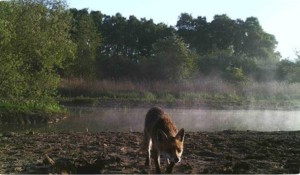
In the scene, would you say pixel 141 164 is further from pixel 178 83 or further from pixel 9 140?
pixel 178 83

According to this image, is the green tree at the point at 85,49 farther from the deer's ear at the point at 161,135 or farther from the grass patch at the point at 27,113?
the deer's ear at the point at 161,135

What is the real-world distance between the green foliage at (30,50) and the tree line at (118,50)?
0.04 m

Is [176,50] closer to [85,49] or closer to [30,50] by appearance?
[85,49]

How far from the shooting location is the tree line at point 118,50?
21.5 metres

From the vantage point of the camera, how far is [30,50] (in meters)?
21.9

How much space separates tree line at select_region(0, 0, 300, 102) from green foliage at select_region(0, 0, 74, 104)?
1.6 inches

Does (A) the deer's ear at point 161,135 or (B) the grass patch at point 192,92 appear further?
(B) the grass patch at point 192,92

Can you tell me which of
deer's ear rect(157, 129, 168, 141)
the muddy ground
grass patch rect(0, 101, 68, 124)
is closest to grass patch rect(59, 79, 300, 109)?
grass patch rect(0, 101, 68, 124)

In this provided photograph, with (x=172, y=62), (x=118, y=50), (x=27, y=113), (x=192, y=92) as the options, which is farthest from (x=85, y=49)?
(x=27, y=113)

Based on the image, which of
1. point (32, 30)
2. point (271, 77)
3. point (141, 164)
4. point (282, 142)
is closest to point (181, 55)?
point (271, 77)

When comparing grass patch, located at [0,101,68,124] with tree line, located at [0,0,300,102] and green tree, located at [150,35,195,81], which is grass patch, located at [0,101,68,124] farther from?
green tree, located at [150,35,195,81]

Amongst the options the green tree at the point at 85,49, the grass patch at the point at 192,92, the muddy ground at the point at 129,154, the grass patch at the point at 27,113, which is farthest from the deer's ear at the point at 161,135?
the green tree at the point at 85,49

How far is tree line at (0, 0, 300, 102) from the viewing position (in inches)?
846

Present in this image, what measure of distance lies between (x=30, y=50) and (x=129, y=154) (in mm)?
13764
